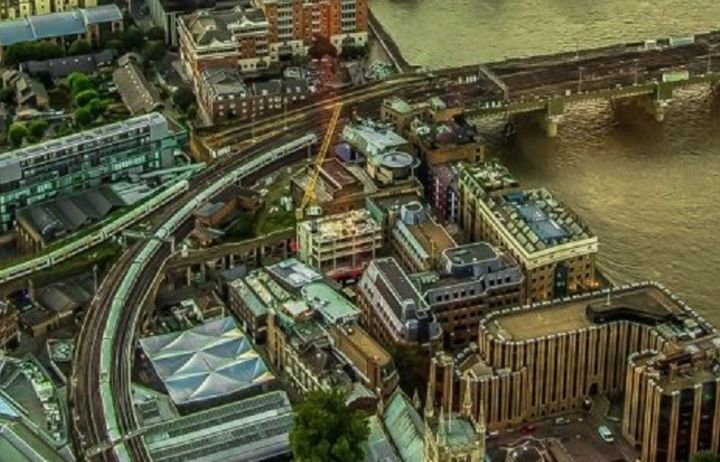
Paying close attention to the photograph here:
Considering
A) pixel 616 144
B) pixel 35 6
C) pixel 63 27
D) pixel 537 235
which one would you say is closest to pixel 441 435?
pixel 537 235

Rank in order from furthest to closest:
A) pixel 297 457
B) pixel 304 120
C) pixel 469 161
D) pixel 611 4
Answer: pixel 611 4, pixel 304 120, pixel 469 161, pixel 297 457

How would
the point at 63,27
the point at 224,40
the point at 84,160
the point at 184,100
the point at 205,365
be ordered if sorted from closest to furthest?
the point at 205,365 → the point at 84,160 → the point at 184,100 → the point at 224,40 → the point at 63,27

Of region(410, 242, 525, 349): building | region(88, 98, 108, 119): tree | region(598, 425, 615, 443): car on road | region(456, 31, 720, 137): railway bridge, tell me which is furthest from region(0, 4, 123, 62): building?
region(598, 425, 615, 443): car on road

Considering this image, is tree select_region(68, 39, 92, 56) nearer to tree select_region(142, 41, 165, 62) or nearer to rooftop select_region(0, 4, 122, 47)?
rooftop select_region(0, 4, 122, 47)

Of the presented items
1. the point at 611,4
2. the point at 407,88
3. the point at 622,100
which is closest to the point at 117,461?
the point at 407,88

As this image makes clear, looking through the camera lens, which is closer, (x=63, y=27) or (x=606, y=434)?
(x=606, y=434)

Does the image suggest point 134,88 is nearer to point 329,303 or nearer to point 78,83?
point 78,83

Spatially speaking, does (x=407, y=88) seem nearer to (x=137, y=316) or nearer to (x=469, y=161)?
(x=469, y=161)
